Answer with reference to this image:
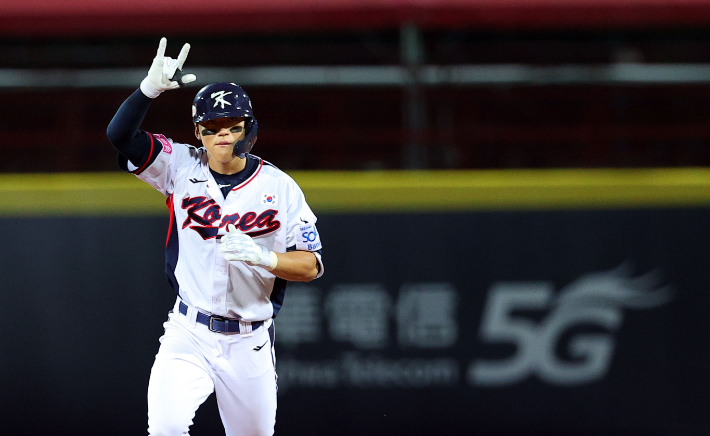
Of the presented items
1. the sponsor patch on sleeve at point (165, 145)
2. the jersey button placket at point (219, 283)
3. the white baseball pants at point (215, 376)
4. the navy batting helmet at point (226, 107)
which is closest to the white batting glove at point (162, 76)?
the navy batting helmet at point (226, 107)

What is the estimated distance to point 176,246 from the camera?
3006mm

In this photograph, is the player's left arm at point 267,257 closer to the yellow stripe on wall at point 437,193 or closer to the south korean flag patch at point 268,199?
the south korean flag patch at point 268,199

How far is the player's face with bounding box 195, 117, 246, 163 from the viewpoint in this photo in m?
2.86

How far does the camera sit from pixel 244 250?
8.86 feet

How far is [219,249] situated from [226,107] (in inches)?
21.2

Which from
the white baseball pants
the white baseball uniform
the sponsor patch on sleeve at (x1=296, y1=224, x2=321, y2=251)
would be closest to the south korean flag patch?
the white baseball uniform

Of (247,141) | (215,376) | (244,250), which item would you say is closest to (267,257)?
(244,250)

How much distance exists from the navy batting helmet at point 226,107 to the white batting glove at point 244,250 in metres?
0.35

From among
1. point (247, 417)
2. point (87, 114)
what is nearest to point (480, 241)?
point (247, 417)

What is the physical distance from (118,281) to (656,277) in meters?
3.04

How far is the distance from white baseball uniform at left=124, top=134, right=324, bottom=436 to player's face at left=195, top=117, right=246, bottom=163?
0.15 metres

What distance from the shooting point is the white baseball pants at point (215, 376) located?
9.16 feet

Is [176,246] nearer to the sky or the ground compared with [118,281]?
nearer to the sky

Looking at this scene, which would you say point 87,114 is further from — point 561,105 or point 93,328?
point 561,105
